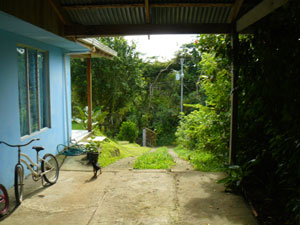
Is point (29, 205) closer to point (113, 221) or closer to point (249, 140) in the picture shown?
point (113, 221)

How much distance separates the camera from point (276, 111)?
12.8 ft

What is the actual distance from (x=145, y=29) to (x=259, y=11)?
223cm

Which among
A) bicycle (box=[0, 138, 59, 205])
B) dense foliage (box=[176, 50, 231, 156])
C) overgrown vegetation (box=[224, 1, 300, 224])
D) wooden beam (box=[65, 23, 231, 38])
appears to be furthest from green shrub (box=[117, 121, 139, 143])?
overgrown vegetation (box=[224, 1, 300, 224])

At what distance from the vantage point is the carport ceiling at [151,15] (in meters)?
5.19

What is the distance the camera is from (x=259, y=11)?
4.00m

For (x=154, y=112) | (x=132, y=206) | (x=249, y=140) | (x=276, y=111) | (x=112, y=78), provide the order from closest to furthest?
(x=276, y=111)
(x=132, y=206)
(x=249, y=140)
(x=112, y=78)
(x=154, y=112)

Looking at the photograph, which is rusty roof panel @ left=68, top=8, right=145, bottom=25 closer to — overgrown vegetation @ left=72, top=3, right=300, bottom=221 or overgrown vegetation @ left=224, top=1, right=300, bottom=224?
overgrown vegetation @ left=72, top=3, right=300, bottom=221

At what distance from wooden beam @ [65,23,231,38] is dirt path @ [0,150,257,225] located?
2962mm

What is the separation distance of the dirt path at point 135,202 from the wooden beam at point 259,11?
289 centimetres

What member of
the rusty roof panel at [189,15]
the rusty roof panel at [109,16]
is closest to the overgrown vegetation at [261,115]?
the rusty roof panel at [189,15]

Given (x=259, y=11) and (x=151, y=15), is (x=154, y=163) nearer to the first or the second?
(x=151, y=15)

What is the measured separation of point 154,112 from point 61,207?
1624cm

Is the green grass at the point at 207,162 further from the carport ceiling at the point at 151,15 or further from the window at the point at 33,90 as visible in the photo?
the window at the point at 33,90

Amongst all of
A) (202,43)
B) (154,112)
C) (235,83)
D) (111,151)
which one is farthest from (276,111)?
(154,112)
